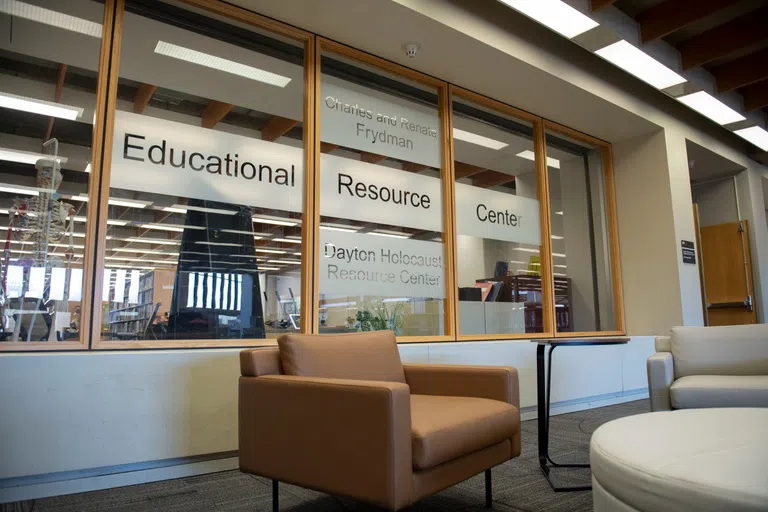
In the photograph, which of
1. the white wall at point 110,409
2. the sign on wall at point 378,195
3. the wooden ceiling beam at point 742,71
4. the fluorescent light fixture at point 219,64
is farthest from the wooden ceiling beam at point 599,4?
the white wall at point 110,409

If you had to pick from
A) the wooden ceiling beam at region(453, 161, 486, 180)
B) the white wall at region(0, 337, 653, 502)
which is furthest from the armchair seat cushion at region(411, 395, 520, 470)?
the wooden ceiling beam at region(453, 161, 486, 180)

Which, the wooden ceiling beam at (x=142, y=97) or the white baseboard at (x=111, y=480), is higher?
the wooden ceiling beam at (x=142, y=97)

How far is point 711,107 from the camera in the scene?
5.76 m

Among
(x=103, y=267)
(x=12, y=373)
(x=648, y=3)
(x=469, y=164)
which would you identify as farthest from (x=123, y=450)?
(x=648, y=3)

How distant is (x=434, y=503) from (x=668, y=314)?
177 inches

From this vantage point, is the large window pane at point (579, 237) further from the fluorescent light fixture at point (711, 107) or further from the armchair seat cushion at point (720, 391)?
the armchair seat cushion at point (720, 391)

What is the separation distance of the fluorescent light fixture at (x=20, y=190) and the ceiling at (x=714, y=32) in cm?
410

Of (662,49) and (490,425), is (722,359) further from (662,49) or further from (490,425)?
(662,49)

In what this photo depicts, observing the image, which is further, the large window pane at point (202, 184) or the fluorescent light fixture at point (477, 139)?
the fluorescent light fixture at point (477, 139)

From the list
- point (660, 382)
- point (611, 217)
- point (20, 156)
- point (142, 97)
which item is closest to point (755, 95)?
point (611, 217)

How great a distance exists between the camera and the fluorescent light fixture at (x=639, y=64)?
459 cm

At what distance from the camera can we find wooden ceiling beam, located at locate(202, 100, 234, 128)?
3.38 metres

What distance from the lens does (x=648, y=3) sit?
4.53 meters

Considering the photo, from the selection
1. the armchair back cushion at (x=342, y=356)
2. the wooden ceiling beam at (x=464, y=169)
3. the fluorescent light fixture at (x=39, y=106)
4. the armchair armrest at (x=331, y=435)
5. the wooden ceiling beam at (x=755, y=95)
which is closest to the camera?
the armchair armrest at (x=331, y=435)
